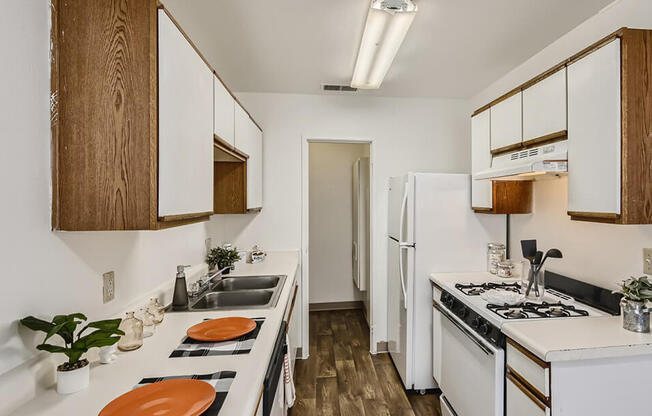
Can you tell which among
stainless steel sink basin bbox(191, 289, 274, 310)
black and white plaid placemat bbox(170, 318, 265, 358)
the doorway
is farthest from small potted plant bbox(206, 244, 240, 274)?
the doorway

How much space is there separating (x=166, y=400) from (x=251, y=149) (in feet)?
6.32

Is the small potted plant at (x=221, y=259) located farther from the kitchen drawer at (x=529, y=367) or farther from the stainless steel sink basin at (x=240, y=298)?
the kitchen drawer at (x=529, y=367)

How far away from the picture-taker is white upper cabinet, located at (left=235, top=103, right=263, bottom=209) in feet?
7.15

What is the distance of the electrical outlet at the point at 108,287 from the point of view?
1.27 m

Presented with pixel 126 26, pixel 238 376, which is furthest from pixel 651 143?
pixel 126 26

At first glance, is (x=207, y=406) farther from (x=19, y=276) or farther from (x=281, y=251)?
(x=281, y=251)

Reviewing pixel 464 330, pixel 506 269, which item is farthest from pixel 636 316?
pixel 506 269

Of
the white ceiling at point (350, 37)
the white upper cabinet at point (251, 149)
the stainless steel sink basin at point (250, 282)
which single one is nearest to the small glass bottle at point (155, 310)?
the stainless steel sink basin at point (250, 282)

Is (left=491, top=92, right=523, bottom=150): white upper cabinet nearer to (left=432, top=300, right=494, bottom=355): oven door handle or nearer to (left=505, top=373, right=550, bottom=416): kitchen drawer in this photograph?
(left=432, top=300, right=494, bottom=355): oven door handle

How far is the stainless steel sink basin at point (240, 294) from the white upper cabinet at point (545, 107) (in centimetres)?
181

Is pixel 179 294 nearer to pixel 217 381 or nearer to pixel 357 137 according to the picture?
pixel 217 381

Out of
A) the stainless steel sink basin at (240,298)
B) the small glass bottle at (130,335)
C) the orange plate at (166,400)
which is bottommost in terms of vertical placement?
the stainless steel sink basin at (240,298)

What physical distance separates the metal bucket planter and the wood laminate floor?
1.39m

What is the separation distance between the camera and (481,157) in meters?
2.44
